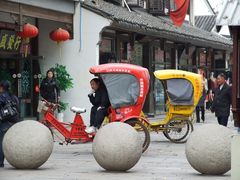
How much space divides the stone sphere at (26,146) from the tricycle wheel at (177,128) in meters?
6.04

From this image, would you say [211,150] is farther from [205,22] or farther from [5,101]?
[205,22]

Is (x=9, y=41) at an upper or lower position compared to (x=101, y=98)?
upper

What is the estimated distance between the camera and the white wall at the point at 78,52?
73.0 feet

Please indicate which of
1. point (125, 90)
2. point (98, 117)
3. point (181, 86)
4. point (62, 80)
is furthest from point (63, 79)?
point (98, 117)

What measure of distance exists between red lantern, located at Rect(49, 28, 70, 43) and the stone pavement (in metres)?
6.47

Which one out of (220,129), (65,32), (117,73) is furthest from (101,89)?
(65,32)

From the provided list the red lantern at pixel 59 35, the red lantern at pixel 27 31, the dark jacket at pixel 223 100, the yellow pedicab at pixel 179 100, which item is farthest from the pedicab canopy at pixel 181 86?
the red lantern at pixel 59 35

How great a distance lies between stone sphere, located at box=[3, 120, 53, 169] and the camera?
11.9 m

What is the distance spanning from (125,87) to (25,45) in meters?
7.49

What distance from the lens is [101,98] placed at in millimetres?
15359

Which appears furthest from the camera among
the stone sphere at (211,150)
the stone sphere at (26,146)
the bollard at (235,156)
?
the stone sphere at (26,146)

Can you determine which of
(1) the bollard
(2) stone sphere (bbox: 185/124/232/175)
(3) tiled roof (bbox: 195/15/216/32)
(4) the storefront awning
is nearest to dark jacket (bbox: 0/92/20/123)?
(2) stone sphere (bbox: 185/124/232/175)

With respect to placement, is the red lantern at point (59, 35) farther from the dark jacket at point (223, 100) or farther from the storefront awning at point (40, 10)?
the dark jacket at point (223, 100)

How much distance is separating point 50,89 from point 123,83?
5690mm
